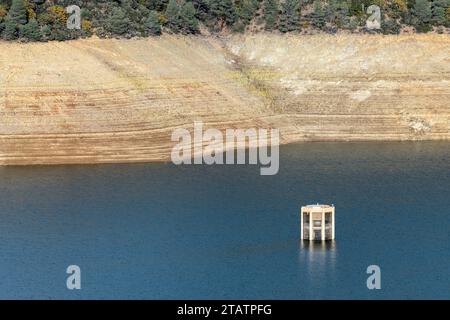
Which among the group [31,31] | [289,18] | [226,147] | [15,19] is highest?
[289,18]

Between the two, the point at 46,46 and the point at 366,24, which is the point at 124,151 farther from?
the point at 366,24

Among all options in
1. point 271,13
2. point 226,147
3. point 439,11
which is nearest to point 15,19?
point 226,147

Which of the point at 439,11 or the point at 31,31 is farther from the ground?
the point at 439,11

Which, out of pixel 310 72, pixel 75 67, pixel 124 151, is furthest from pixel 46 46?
pixel 310 72

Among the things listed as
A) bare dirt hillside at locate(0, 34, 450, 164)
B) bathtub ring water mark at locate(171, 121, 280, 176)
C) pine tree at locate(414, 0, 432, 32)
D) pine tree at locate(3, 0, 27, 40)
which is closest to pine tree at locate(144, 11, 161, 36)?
bare dirt hillside at locate(0, 34, 450, 164)

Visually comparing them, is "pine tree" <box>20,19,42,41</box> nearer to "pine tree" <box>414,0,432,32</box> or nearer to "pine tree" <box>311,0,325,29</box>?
"pine tree" <box>311,0,325,29</box>

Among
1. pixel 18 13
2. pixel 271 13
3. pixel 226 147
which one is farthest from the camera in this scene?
pixel 271 13

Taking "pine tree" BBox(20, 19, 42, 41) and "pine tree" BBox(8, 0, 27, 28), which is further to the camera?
"pine tree" BBox(8, 0, 27, 28)

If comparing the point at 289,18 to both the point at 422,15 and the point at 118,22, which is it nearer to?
the point at 422,15
